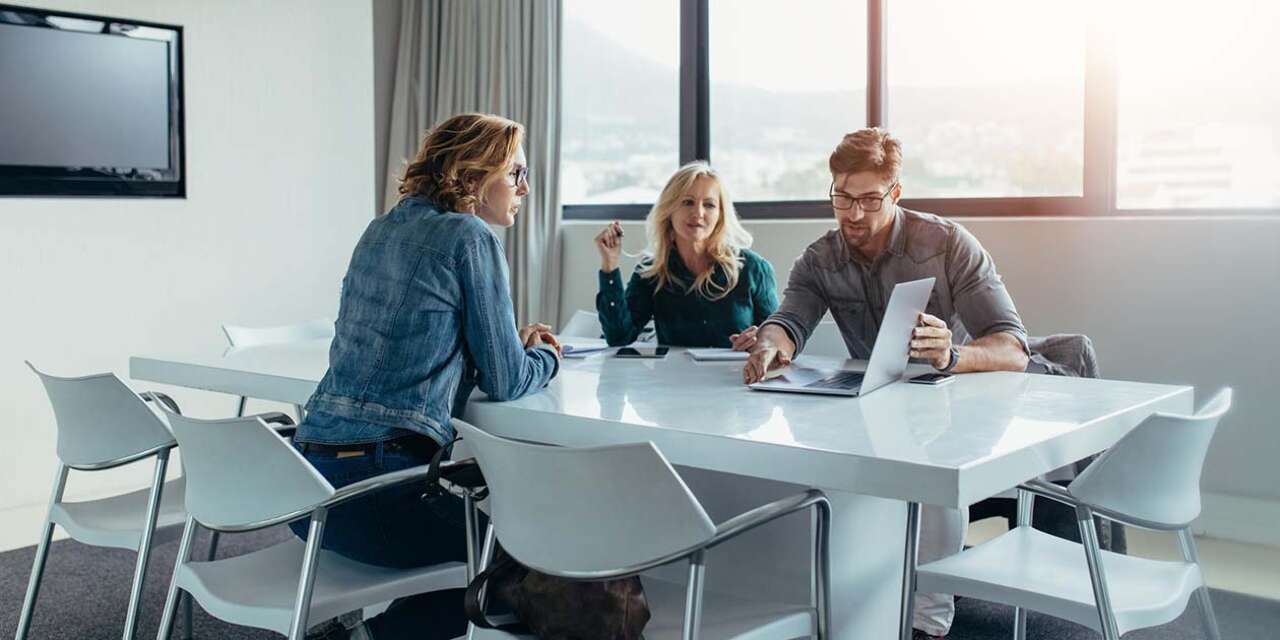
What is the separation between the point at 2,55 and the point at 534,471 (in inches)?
124

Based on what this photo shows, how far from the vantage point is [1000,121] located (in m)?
4.27

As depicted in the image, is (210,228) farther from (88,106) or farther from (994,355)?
(994,355)

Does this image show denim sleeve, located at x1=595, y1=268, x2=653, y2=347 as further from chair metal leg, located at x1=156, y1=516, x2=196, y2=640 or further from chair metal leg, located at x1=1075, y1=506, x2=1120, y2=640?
chair metal leg, located at x1=1075, y1=506, x2=1120, y2=640

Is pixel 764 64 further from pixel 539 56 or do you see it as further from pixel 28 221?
pixel 28 221

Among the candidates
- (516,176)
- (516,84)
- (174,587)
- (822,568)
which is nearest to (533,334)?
(516,176)

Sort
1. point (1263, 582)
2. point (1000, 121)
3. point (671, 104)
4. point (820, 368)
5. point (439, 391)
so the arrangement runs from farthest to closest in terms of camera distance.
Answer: point (671, 104)
point (1000, 121)
point (1263, 582)
point (820, 368)
point (439, 391)

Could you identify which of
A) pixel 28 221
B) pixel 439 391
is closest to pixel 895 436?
pixel 439 391

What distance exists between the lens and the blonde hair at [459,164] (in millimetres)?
2344

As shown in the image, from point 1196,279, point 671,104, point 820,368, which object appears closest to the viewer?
point 820,368

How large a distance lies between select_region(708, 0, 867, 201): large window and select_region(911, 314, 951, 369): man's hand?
2377mm

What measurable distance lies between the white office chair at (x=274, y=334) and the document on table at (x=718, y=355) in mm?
1100

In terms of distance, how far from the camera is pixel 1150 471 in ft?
6.26

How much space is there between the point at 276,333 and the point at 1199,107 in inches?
116

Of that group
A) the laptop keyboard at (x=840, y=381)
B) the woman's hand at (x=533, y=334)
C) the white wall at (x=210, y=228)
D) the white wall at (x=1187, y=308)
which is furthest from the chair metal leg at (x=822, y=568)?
the white wall at (x=210, y=228)
